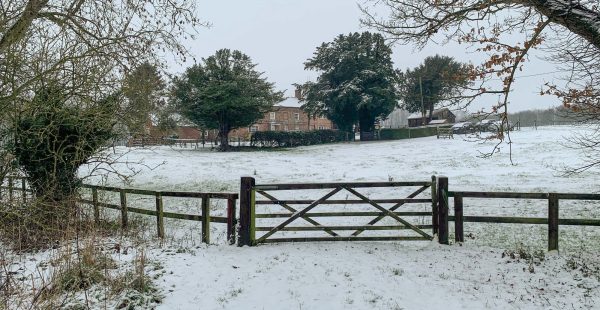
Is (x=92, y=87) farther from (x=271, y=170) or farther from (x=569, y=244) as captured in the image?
(x=271, y=170)

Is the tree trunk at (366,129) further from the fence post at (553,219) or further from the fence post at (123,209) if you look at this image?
the fence post at (553,219)

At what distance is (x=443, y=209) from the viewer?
24.7 ft

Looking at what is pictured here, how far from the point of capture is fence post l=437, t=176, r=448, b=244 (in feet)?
24.6

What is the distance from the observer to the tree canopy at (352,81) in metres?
46.4

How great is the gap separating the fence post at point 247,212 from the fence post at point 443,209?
3847mm

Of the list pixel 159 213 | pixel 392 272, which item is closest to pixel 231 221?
pixel 159 213

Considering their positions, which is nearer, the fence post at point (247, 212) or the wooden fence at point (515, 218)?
the wooden fence at point (515, 218)

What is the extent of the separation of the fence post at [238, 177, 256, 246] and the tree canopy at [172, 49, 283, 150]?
2954cm

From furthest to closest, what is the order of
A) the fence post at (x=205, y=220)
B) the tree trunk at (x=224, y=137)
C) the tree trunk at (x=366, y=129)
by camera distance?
the tree trunk at (x=366, y=129) < the tree trunk at (x=224, y=137) < the fence post at (x=205, y=220)

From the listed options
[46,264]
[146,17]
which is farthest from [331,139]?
[46,264]

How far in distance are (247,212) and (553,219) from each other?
5.93 metres

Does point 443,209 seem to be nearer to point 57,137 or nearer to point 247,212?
point 247,212

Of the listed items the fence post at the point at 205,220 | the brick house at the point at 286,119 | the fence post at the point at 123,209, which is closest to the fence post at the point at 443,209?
the fence post at the point at 205,220

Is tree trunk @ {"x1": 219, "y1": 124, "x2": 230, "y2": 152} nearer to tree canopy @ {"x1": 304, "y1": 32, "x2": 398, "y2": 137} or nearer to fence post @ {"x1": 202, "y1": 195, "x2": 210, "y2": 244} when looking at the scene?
tree canopy @ {"x1": 304, "y1": 32, "x2": 398, "y2": 137}
